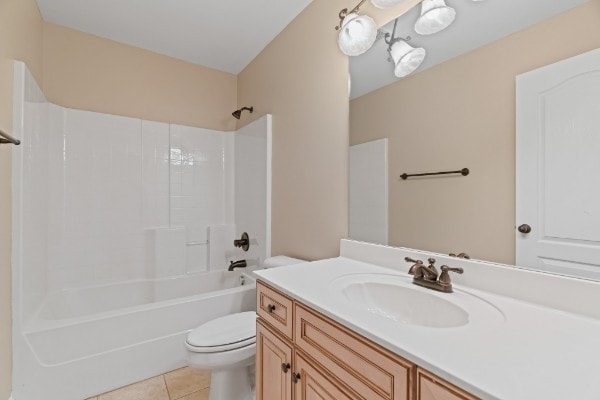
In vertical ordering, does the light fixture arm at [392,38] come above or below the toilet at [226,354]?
above

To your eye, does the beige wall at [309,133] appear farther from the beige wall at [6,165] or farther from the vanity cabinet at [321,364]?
the beige wall at [6,165]

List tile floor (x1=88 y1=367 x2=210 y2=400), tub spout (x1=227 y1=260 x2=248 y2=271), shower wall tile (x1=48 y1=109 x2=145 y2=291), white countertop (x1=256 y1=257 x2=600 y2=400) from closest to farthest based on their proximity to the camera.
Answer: white countertop (x1=256 y1=257 x2=600 y2=400) → tile floor (x1=88 y1=367 x2=210 y2=400) → shower wall tile (x1=48 y1=109 x2=145 y2=291) → tub spout (x1=227 y1=260 x2=248 y2=271)

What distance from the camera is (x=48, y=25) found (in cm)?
204

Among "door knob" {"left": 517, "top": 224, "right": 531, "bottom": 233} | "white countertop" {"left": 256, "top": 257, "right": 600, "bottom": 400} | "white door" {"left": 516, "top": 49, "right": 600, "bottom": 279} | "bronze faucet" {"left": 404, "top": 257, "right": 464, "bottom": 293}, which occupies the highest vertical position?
"white door" {"left": 516, "top": 49, "right": 600, "bottom": 279}

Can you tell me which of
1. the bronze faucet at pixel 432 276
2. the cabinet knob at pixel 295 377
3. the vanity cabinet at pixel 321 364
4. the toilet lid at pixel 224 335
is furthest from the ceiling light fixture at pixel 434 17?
the toilet lid at pixel 224 335

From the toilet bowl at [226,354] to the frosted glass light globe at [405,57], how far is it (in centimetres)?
151

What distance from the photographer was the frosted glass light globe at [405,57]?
1226mm

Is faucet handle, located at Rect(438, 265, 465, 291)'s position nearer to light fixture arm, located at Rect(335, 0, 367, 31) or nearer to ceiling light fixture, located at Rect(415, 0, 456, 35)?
ceiling light fixture, located at Rect(415, 0, 456, 35)

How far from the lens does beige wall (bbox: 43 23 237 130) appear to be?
A: 6.91 ft

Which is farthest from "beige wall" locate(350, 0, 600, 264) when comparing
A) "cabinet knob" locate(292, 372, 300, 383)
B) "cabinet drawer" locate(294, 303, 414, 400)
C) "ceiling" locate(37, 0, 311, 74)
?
"ceiling" locate(37, 0, 311, 74)

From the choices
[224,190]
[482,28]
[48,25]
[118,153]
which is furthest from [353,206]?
[48,25]

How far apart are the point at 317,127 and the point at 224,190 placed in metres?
1.48

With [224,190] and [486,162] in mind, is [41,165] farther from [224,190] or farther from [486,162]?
[486,162]

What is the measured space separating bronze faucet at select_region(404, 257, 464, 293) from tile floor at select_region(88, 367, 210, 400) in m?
1.45
